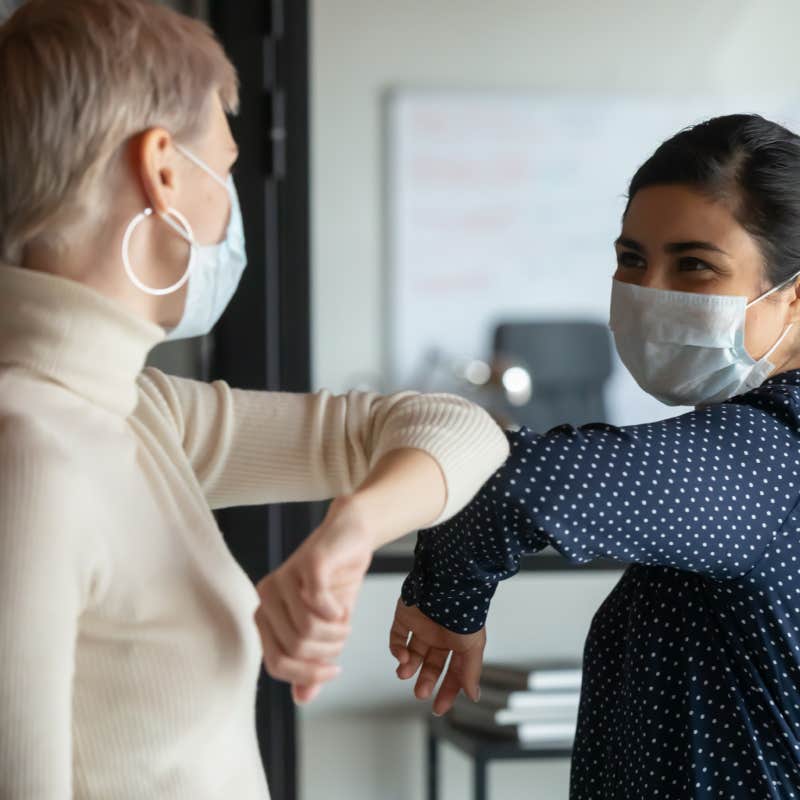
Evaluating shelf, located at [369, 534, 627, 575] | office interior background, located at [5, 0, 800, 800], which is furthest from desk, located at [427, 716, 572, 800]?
shelf, located at [369, 534, 627, 575]

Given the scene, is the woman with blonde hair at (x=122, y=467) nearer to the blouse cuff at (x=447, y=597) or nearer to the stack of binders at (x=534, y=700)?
the blouse cuff at (x=447, y=597)

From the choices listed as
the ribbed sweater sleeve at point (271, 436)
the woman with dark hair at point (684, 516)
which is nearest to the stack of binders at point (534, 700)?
the woman with dark hair at point (684, 516)

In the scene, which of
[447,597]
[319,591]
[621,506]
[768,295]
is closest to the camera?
[319,591]

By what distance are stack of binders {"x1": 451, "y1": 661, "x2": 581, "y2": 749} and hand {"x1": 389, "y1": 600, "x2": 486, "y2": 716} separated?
1.31m

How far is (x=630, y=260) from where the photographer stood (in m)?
1.17

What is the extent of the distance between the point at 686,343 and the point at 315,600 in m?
0.60

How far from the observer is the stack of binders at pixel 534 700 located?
2352 mm

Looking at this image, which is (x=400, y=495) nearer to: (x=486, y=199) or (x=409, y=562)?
(x=409, y=562)

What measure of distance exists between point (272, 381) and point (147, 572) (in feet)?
5.74

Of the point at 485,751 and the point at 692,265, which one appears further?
the point at 485,751

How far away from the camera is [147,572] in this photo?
2.59ft

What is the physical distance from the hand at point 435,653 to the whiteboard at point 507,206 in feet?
5.32

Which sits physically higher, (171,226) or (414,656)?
(171,226)

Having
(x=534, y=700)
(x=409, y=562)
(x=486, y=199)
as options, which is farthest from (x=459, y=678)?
(x=486, y=199)
